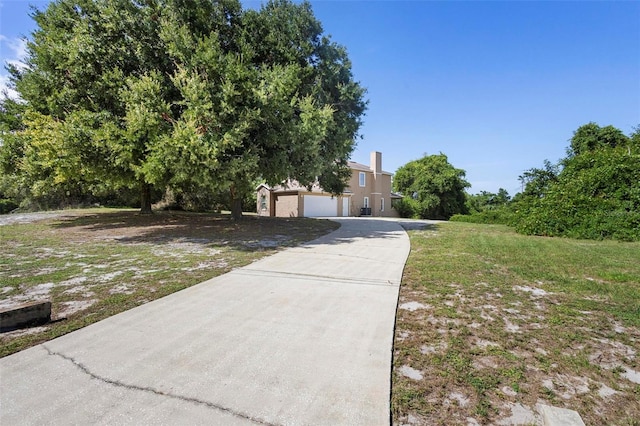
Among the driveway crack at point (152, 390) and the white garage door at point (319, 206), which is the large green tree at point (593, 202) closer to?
the driveway crack at point (152, 390)

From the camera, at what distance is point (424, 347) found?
2863 mm

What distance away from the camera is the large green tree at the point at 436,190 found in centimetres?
3072

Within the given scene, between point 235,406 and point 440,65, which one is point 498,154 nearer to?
point 440,65

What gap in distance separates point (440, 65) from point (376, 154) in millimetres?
17882

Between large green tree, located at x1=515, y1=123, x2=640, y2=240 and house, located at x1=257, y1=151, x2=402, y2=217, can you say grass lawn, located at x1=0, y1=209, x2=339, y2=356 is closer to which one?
large green tree, located at x1=515, y1=123, x2=640, y2=240

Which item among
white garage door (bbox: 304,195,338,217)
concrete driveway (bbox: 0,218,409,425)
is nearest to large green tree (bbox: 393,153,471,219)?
white garage door (bbox: 304,195,338,217)

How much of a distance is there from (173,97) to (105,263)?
679cm

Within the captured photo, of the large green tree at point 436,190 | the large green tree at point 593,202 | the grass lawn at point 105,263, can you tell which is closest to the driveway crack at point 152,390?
the grass lawn at point 105,263

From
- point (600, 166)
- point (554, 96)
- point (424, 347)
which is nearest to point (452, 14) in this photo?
point (554, 96)

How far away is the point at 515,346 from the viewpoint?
2.88 m

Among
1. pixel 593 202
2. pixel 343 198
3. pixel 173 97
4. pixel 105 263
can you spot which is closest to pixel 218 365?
pixel 105 263

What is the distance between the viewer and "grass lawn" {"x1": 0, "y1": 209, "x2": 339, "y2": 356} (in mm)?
3738

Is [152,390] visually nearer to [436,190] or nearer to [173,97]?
[173,97]

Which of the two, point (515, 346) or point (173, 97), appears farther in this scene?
point (173, 97)
